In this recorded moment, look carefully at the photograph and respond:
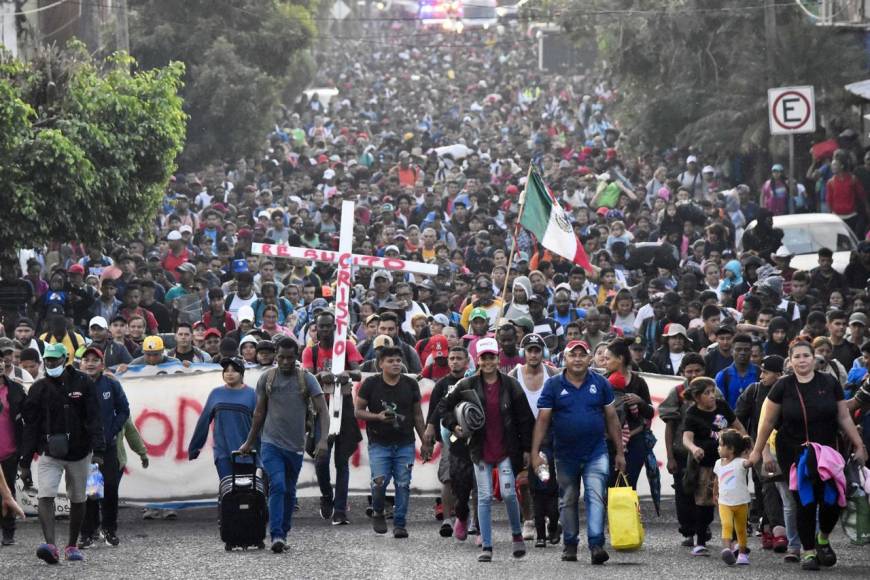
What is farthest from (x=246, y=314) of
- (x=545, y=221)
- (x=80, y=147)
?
(x=80, y=147)

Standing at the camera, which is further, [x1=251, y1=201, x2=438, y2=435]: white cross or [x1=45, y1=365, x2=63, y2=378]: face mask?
[x1=251, y1=201, x2=438, y2=435]: white cross

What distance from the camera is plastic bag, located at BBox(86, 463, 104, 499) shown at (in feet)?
46.3

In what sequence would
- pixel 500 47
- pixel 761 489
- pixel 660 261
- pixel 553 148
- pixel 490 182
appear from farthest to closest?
1. pixel 500 47
2. pixel 553 148
3. pixel 490 182
4. pixel 660 261
5. pixel 761 489

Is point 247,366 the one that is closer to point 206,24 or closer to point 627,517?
point 627,517

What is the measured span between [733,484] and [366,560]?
242cm

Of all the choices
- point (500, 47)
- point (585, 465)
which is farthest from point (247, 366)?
point (500, 47)

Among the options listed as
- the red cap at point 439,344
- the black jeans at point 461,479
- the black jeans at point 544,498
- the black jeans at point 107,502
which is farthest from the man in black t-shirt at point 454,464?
the black jeans at point 107,502

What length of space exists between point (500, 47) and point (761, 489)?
63.4m

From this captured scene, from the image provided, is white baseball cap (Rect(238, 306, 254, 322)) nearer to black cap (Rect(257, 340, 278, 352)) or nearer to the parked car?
black cap (Rect(257, 340, 278, 352))

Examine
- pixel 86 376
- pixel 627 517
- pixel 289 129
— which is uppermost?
pixel 289 129

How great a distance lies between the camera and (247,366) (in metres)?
16.4

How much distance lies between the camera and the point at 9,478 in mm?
14641

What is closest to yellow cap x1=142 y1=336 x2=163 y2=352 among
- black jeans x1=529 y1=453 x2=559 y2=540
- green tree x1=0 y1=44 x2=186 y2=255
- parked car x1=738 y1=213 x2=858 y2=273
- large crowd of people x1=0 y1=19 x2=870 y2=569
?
large crowd of people x1=0 y1=19 x2=870 y2=569

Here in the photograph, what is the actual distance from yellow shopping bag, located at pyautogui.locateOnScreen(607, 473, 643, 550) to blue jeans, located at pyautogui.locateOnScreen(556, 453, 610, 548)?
118 millimetres
